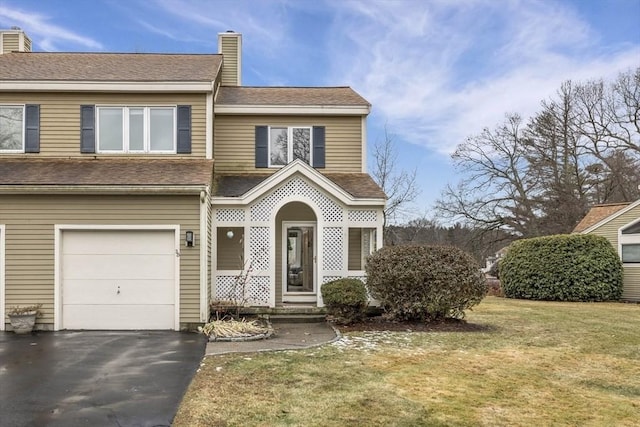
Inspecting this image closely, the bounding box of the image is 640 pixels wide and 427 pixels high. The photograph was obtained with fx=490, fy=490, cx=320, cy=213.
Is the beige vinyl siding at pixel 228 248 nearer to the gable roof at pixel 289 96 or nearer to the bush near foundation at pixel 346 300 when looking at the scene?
the bush near foundation at pixel 346 300

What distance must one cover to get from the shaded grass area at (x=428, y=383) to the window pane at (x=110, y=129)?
23.2 feet

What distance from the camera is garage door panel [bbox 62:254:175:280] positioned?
10.6 m

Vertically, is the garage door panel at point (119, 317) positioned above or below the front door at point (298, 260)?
below

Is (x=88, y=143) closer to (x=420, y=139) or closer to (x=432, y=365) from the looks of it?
(x=432, y=365)

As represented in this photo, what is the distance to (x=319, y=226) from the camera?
474 inches

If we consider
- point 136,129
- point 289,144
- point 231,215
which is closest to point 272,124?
point 289,144

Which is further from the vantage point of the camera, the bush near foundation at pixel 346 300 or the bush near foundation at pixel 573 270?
the bush near foundation at pixel 573 270

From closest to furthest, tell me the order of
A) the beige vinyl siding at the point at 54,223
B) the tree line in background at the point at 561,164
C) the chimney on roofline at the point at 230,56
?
the beige vinyl siding at the point at 54,223 → the chimney on roofline at the point at 230,56 → the tree line in background at the point at 561,164

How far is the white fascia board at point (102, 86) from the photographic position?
12.2m

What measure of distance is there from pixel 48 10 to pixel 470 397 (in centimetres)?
1919

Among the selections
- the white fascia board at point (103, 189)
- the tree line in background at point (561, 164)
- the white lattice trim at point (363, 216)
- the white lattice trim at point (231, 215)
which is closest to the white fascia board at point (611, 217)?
the tree line in background at point (561, 164)

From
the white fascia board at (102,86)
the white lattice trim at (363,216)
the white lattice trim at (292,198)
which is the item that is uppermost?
the white fascia board at (102,86)

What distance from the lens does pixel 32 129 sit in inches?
484

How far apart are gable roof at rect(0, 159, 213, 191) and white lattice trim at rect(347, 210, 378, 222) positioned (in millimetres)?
3541
